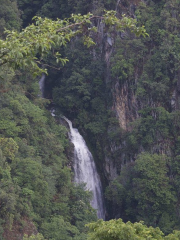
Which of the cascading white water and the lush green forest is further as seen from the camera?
the cascading white water

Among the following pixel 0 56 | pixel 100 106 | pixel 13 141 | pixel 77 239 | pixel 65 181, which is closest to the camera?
pixel 0 56

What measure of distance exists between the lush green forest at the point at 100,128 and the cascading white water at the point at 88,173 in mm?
398

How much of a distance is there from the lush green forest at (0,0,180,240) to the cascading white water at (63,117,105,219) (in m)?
0.40

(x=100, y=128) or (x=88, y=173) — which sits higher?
(x=100, y=128)

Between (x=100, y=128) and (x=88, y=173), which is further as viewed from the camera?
(x=100, y=128)

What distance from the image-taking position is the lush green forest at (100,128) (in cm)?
1396

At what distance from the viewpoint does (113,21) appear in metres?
4.40

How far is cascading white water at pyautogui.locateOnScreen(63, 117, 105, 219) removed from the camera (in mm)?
18516

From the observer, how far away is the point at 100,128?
19734 mm

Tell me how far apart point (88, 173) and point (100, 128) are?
2.34 meters

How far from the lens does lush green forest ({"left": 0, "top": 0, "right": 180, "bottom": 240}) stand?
45.8 feet

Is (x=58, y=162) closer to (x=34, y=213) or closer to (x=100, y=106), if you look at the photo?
(x=34, y=213)

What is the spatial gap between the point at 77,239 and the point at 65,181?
3.08 metres

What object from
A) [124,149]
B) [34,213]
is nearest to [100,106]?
[124,149]
